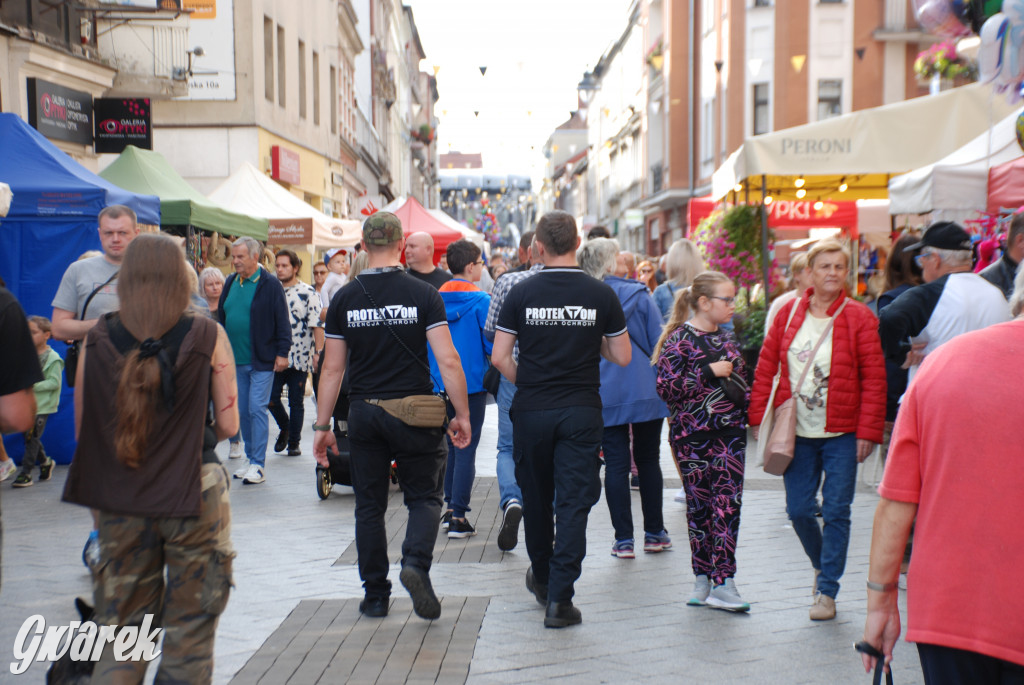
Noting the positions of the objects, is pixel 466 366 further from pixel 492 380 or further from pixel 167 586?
pixel 167 586

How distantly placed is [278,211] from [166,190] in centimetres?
438

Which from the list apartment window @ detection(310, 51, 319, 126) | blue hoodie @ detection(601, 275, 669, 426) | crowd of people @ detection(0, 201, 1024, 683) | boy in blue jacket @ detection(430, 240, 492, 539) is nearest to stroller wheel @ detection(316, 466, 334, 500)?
crowd of people @ detection(0, 201, 1024, 683)

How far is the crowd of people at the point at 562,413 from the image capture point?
94.4 inches

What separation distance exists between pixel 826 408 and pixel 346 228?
48.2 ft

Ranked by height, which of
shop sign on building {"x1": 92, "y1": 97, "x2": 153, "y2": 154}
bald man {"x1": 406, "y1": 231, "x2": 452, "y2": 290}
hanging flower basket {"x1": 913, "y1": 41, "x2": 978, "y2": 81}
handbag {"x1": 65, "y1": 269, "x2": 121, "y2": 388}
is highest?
hanging flower basket {"x1": 913, "y1": 41, "x2": 978, "y2": 81}

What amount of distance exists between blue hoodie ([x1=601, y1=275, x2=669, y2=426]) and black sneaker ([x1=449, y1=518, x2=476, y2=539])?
55.6 inches

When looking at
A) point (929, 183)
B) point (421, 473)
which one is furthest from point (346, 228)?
point (421, 473)

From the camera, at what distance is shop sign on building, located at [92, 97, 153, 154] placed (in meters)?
15.9

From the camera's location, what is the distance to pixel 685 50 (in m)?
38.0

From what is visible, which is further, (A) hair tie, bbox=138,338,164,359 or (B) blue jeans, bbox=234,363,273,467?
(B) blue jeans, bbox=234,363,273,467

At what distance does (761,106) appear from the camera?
107 feet

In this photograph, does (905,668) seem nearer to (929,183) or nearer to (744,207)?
(929,183)

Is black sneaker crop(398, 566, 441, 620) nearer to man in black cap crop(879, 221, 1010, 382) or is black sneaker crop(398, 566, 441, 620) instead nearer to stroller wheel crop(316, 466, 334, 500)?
man in black cap crop(879, 221, 1010, 382)

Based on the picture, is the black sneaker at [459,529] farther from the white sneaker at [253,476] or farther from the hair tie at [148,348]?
the hair tie at [148,348]
